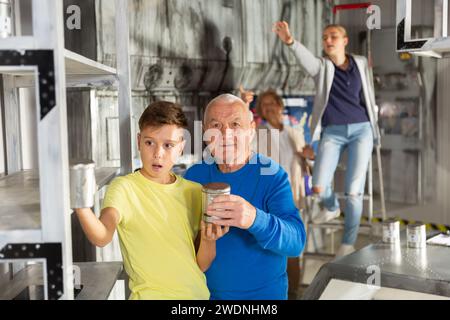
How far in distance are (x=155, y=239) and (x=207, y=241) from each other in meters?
0.15

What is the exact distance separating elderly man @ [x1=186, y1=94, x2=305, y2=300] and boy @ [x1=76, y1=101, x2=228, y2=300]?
0.62 ft

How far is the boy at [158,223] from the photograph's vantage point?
1.65 meters

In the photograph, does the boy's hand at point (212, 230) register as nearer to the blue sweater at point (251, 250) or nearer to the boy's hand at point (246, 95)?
the blue sweater at point (251, 250)

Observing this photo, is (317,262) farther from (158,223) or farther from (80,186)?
(80,186)

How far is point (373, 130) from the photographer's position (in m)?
4.14

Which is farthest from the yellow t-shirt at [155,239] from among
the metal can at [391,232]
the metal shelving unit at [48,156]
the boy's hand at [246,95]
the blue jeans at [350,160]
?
the blue jeans at [350,160]

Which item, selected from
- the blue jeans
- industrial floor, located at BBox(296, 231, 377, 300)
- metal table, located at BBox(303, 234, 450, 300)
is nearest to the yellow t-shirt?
metal table, located at BBox(303, 234, 450, 300)

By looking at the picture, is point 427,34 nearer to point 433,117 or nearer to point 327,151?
point 433,117

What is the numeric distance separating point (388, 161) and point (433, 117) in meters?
0.63

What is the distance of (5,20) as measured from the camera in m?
1.49

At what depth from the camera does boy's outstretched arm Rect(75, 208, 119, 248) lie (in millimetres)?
1445

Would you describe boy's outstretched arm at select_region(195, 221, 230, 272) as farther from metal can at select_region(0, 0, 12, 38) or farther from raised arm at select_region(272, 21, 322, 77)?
raised arm at select_region(272, 21, 322, 77)

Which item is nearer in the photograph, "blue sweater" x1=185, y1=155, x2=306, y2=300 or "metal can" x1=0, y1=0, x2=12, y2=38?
"metal can" x1=0, y1=0, x2=12, y2=38

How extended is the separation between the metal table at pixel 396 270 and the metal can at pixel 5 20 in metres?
1.74
